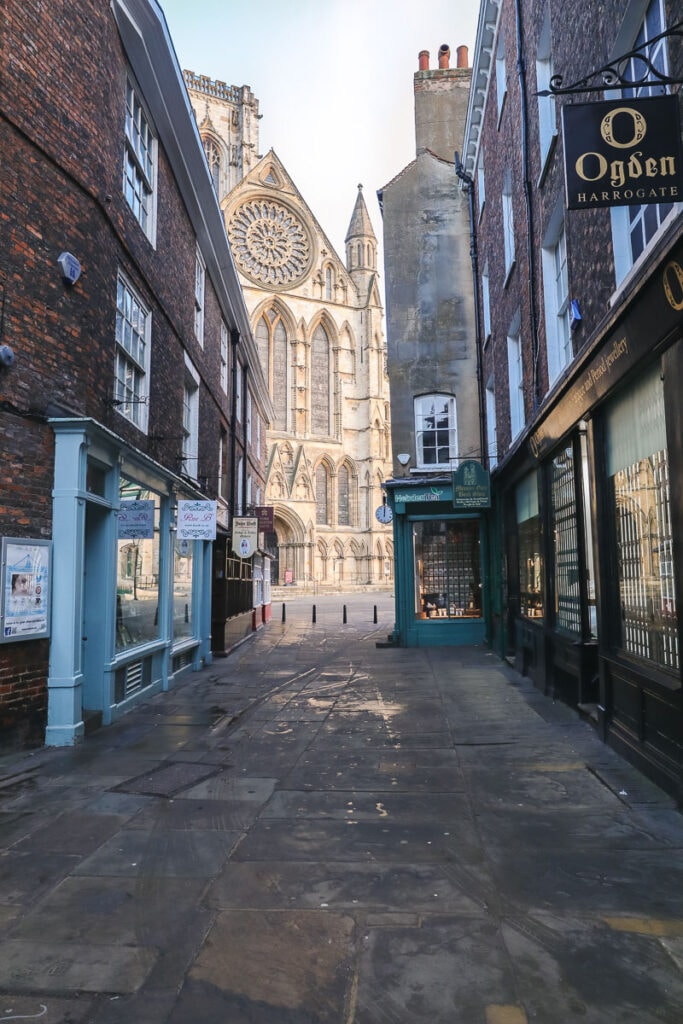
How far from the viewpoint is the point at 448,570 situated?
16.8 meters

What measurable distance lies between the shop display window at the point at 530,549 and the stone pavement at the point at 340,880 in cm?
339

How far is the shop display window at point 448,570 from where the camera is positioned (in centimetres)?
1662

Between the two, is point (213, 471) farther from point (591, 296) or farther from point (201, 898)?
point (201, 898)

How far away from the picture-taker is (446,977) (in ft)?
9.44

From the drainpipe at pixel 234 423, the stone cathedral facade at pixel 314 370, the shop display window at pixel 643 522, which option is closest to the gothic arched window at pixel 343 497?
the stone cathedral facade at pixel 314 370

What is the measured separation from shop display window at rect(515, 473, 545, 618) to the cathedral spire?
55.6 meters

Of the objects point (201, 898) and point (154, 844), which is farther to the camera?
point (154, 844)

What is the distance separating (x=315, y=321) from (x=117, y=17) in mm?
Answer: 51350

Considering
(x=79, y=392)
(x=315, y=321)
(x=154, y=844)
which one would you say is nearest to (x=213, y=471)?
(x=79, y=392)

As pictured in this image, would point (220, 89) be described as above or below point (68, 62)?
above

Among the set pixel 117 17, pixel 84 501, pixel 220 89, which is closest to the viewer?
pixel 84 501

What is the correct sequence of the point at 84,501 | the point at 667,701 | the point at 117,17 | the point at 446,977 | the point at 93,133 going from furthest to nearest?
the point at 117,17 → the point at 93,133 → the point at 84,501 → the point at 667,701 → the point at 446,977

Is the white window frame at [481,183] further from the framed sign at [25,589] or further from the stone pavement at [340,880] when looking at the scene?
the framed sign at [25,589]

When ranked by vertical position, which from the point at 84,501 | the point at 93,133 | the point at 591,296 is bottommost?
the point at 84,501
